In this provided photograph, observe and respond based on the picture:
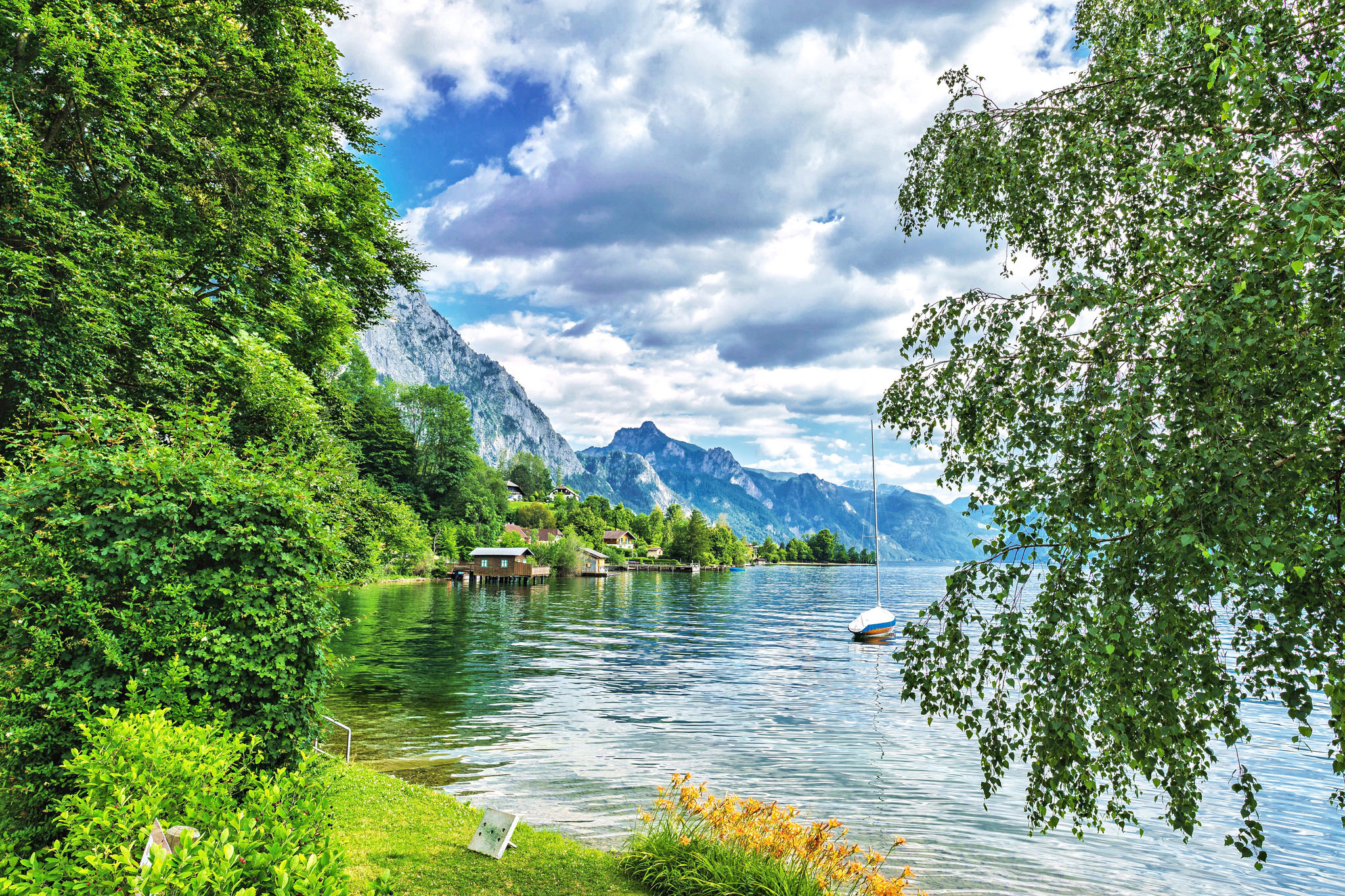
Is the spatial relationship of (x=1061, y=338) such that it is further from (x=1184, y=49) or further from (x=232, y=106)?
(x=232, y=106)

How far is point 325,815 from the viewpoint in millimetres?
4469

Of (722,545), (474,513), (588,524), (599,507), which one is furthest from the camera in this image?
(722,545)

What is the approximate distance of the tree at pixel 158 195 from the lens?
10055 mm

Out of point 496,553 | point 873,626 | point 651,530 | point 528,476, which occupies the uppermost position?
point 528,476

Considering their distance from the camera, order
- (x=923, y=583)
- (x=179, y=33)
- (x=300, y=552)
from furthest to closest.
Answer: (x=923, y=583) < (x=179, y=33) < (x=300, y=552)

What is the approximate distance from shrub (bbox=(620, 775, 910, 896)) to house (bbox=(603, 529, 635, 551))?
427 ft

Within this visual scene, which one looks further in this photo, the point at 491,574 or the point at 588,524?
the point at 588,524

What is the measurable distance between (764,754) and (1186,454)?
15.9 metres

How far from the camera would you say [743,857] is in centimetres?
832

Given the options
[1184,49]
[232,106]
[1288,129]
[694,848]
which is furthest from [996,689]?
[232,106]

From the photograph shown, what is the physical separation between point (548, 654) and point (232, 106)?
2638cm

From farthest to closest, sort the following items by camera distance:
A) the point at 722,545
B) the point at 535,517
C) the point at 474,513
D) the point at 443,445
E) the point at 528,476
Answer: the point at 528,476 < the point at 722,545 < the point at 535,517 < the point at 474,513 < the point at 443,445

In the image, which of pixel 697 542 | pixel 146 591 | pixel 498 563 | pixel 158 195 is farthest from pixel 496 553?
pixel 146 591

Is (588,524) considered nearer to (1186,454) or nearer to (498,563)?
(498,563)
